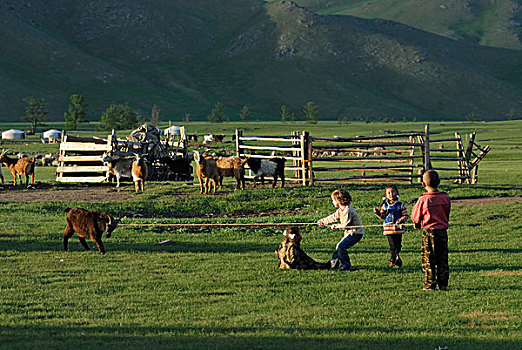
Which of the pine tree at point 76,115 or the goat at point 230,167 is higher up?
the pine tree at point 76,115

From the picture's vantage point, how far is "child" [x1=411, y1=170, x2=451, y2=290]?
34.0ft

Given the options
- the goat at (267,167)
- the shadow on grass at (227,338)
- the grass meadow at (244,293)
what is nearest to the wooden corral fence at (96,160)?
the goat at (267,167)

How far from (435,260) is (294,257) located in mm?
2630

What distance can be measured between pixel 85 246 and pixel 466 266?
7.70 meters

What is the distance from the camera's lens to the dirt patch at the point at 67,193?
2358 cm

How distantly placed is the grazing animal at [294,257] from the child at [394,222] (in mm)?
1262

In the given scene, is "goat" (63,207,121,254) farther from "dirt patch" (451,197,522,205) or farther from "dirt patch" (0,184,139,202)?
"dirt patch" (451,197,522,205)

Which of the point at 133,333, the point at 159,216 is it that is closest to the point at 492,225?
the point at 159,216

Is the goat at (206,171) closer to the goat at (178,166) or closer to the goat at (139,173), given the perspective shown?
the goat at (139,173)

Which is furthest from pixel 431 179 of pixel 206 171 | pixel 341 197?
pixel 206 171

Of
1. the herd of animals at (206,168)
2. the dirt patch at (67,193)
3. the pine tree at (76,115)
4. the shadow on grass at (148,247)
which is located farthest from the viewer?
the pine tree at (76,115)

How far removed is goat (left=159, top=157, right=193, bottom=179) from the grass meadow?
41.6 feet

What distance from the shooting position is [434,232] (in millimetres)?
10461

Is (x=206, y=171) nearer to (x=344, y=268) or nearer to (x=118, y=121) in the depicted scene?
(x=344, y=268)
